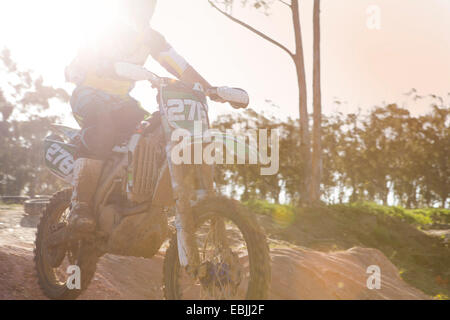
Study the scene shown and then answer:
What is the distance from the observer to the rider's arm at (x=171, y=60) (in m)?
3.90

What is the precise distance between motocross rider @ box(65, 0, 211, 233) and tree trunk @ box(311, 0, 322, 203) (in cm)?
1036

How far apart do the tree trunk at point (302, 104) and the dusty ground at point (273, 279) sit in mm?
8923

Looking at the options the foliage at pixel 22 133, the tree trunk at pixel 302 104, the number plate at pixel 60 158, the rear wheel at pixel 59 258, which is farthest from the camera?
the foliage at pixel 22 133

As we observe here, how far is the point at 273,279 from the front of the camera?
4512mm

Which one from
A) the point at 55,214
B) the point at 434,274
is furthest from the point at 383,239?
the point at 55,214

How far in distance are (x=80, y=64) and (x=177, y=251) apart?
81.5 inches

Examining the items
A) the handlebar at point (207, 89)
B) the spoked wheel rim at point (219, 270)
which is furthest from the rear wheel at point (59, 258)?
the handlebar at point (207, 89)

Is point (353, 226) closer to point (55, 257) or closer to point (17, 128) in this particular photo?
point (55, 257)

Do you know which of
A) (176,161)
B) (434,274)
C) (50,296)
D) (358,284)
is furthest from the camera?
(434,274)

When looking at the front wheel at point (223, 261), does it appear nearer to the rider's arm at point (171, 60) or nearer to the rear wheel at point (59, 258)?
the rear wheel at point (59, 258)

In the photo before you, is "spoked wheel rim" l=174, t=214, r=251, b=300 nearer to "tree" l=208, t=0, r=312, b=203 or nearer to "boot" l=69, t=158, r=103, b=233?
"boot" l=69, t=158, r=103, b=233

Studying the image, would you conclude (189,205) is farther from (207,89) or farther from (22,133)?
(22,133)

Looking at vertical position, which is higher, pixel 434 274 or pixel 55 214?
pixel 55 214

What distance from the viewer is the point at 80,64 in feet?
14.1
